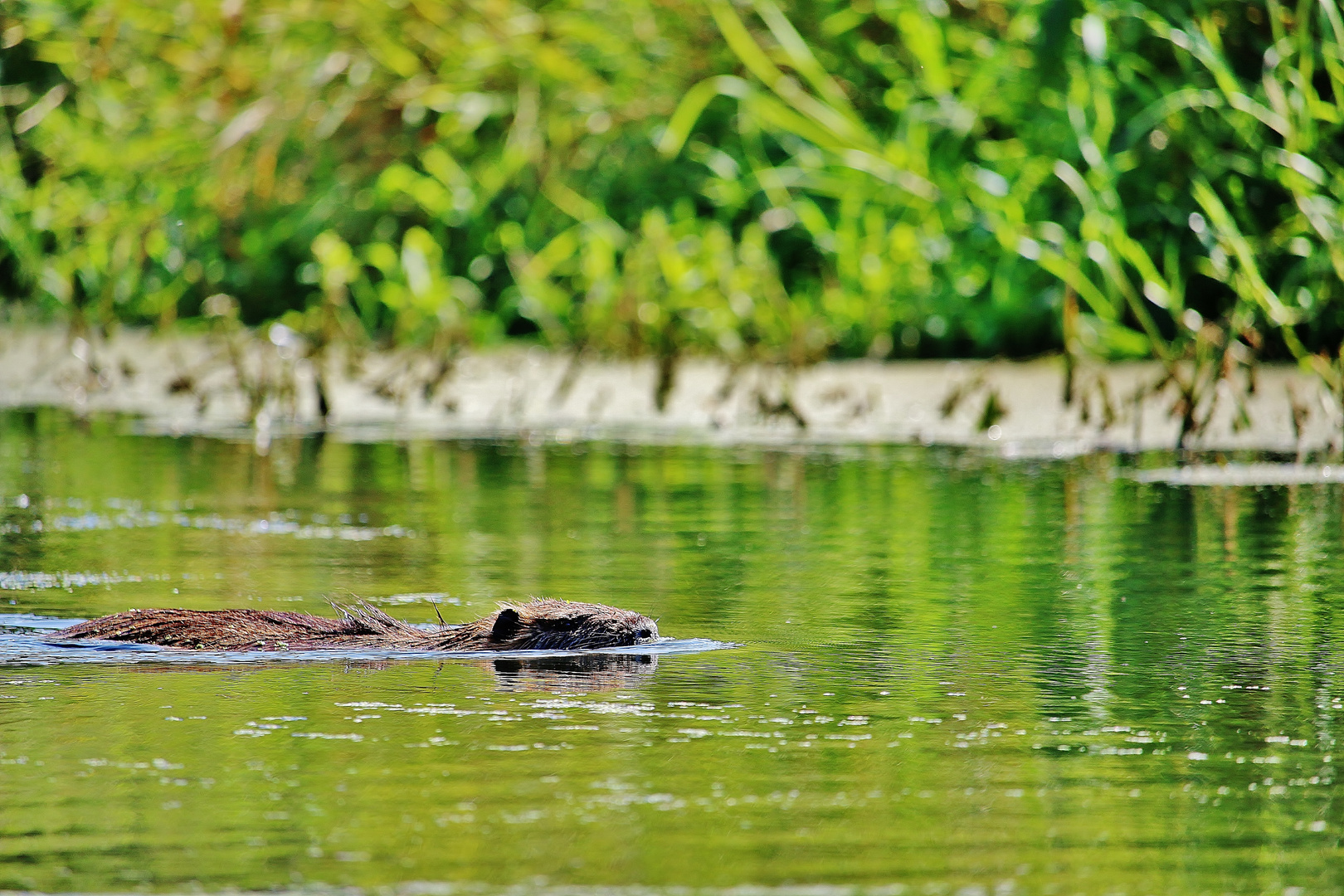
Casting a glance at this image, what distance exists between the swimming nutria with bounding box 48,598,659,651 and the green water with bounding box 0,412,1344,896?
114 mm

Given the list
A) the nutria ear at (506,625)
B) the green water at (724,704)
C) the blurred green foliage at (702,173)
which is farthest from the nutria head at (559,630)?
the blurred green foliage at (702,173)

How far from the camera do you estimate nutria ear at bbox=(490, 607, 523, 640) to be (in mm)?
4703

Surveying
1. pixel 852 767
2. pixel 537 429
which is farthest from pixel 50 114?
pixel 852 767

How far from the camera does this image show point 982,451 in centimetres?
897

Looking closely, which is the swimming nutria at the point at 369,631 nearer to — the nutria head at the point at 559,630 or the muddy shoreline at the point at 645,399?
the nutria head at the point at 559,630

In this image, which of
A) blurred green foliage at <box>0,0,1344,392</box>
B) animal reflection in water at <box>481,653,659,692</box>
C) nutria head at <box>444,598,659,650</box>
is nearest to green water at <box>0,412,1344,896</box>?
animal reflection in water at <box>481,653,659,692</box>

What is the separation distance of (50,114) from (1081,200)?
767cm

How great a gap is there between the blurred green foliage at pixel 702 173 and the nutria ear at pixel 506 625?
4.11 metres

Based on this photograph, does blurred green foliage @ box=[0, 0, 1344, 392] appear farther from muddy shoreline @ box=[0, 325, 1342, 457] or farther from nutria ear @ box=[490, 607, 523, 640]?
nutria ear @ box=[490, 607, 523, 640]

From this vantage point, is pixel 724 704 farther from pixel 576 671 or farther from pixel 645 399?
pixel 645 399

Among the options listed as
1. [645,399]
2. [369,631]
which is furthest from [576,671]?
[645,399]

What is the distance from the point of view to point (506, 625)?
473cm

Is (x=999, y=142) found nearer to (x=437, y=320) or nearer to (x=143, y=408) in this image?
(x=437, y=320)

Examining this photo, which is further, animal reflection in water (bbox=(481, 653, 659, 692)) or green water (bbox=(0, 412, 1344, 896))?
animal reflection in water (bbox=(481, 653, 659, 692))
